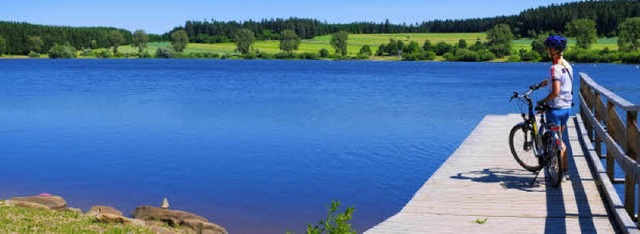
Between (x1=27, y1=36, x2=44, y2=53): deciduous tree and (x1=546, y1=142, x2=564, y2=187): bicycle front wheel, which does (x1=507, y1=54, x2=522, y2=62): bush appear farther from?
(x1=546, y1=142, x2=564, y2=187): bicycle front wheel

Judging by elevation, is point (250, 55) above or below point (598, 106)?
below

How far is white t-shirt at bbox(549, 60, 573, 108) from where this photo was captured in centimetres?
915

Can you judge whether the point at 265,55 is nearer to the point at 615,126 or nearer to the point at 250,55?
the point at 250,55

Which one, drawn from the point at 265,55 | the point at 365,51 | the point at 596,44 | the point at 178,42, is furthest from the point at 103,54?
the point at 596,44

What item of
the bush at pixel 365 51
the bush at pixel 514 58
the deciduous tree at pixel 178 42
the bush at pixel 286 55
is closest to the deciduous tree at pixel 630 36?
the bush at pixel 514 58

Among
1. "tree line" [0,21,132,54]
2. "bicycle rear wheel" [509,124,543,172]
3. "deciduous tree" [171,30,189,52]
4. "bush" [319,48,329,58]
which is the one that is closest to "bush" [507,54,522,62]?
"bush" [319,48,329,58]

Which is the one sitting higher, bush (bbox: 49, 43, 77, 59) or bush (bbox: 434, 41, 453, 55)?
bush (bbox: 49, 43, 77, 59)

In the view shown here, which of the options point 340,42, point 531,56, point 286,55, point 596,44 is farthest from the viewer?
point 340,42

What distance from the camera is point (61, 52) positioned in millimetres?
177000

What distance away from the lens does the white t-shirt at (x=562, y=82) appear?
9148 mm

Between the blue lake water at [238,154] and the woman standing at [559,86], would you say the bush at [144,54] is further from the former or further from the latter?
the woman standing at [559,86]

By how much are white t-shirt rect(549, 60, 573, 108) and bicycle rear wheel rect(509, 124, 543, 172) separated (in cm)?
105

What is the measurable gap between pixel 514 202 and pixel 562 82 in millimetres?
1700

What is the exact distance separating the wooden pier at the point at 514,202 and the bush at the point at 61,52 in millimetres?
177084
